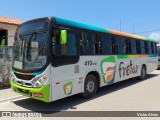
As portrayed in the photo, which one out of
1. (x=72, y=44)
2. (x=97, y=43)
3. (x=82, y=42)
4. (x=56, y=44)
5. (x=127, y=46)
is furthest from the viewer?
(x=127, y=46)

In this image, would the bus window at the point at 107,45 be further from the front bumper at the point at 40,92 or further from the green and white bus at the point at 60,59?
the front bumper at the point at 40,92

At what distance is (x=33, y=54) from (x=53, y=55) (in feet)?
2.18

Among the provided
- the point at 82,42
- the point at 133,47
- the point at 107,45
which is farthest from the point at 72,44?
the point at 133,47

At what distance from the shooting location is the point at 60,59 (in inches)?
235

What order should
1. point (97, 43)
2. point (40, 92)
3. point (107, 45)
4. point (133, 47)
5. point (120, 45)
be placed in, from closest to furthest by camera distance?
point (40, 92), point (97, 43), point (107, 45), point (120, 45), point (133, 47)

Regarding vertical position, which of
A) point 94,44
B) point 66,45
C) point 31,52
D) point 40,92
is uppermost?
point 94,44

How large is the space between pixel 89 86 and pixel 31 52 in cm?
271

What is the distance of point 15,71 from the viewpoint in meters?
6.39

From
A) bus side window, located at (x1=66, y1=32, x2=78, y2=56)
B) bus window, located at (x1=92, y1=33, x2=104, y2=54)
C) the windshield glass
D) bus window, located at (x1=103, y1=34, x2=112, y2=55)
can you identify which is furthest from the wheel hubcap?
the windshield glass

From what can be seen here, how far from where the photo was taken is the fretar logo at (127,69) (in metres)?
9.58

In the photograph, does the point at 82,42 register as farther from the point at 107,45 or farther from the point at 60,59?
the point at 107,45

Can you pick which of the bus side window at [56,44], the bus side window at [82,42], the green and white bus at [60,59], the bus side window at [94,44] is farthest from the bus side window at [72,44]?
the bus side window at [94,44]

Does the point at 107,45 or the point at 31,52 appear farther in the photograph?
the point at 107,45

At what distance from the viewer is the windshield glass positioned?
5.74 metres
